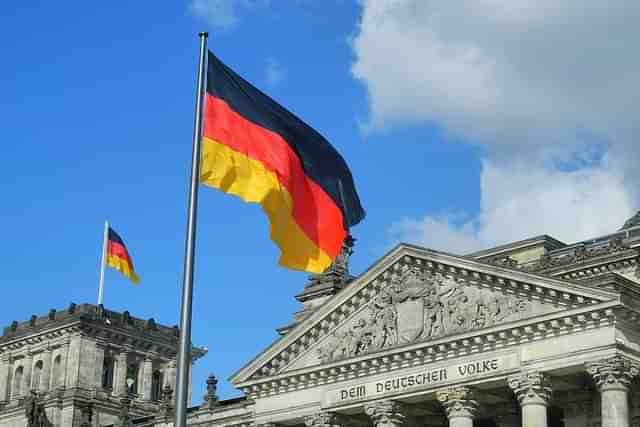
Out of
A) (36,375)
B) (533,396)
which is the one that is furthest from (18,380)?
(533,396)

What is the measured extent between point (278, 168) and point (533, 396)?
847 inches

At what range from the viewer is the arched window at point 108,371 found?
86.8 m

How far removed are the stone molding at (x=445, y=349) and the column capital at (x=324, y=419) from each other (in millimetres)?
1444

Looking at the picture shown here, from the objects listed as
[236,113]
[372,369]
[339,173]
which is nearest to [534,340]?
[372,369]

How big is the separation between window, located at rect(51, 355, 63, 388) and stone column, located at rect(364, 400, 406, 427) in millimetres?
38853

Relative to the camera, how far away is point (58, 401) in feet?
275

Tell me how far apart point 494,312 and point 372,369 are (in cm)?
687

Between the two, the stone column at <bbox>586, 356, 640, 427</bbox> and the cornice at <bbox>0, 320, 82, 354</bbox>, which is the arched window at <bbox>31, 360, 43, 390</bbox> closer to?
the cornice at <bbox>0, 320, 82, 354</bbox>

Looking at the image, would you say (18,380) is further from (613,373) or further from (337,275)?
(613,373)

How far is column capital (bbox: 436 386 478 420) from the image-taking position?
49125mm

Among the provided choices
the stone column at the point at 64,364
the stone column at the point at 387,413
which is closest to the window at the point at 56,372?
the stone column at the point at 64,364

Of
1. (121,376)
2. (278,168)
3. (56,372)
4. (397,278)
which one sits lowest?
(278,168)

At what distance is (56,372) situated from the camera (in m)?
85.8

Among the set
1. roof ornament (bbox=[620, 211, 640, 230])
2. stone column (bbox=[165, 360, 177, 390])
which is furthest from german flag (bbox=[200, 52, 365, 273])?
stone column (bbox=[165, 360, 177, 390])
